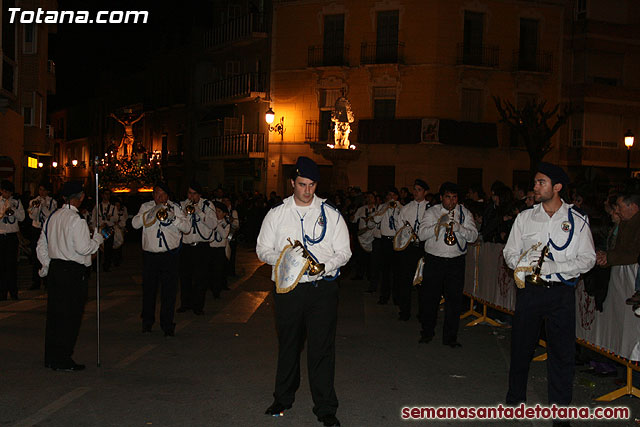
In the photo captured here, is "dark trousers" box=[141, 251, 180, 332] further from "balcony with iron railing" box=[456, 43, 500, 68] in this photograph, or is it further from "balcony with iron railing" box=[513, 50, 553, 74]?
"balcony with iron railing" box=[513, 50, 553, 74]

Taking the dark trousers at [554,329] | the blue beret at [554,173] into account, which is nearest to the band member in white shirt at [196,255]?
the dark trousers at [554,329]

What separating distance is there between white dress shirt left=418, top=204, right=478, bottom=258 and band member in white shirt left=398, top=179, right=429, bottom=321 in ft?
5.84

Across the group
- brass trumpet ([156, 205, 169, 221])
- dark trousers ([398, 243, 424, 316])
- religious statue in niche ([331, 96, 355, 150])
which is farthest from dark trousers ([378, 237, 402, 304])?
religious statue in niche ([331, 96, 355, 150])

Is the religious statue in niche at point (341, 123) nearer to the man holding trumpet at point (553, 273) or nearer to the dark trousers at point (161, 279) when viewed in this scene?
the dark trousers at point (161, 279)

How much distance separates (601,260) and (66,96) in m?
77.8

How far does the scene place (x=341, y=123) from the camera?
32.0 meters

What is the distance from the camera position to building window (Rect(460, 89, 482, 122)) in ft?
113

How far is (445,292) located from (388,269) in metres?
4.54

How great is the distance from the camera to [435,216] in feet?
34.1

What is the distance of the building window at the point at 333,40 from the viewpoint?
118 feet

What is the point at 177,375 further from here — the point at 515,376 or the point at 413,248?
the point at 413,248

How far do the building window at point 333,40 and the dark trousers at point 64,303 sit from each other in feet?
92.9

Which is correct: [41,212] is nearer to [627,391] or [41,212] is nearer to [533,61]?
[627,391]

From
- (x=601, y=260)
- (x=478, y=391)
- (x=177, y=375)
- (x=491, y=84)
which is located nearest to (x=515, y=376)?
(x=478, y=391)
